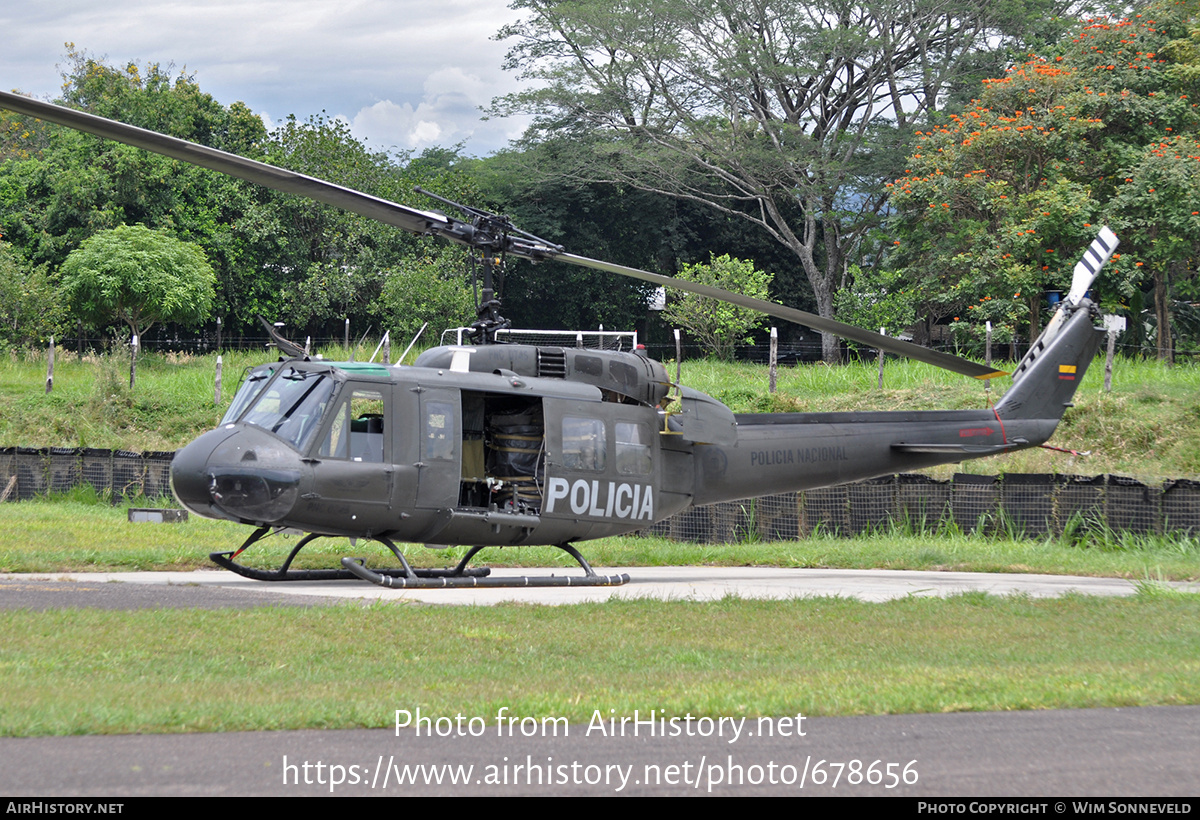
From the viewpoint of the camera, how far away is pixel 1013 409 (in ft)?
49.0

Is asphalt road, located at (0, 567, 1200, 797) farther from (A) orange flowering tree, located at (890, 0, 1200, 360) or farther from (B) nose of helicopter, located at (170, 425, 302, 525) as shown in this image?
(A) orange flowering tree, located at (890, 0, 1200, 360)

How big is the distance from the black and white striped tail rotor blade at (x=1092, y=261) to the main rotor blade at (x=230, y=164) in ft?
28.2

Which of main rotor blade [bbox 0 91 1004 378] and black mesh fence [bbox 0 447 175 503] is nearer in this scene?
main rotor blade [bbox 0 91 1004 378]

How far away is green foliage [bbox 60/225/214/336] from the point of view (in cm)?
3209

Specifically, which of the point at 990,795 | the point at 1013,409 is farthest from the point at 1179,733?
the point at 1013,409

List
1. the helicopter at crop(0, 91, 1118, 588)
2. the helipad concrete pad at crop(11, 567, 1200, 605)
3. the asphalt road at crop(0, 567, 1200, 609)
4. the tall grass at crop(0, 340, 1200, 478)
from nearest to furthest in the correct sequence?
the asphalt road at crop(0, 567, 1200, 609) < the helicopter at crop(0, 91, 1118, 588) < the helipad concrete pad at crop(11, 567, 1200, 605) < the tall grass at crop(0, 340, 1200, 478)

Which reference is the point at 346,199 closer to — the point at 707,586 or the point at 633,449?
the point at 633,449

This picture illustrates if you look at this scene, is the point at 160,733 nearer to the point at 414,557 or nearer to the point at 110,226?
the point at 414,557

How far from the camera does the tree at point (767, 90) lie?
122 ft

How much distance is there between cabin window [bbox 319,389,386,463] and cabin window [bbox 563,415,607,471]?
2077 millimetres

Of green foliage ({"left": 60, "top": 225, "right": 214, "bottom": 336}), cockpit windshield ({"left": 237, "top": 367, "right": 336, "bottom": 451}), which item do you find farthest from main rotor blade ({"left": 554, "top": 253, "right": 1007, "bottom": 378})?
green foliage ({"left": 60, "top": 225, "right": 214, "bottom": 336})

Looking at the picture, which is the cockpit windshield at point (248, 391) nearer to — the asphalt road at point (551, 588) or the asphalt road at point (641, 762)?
the asphalt road at point (551, 588)

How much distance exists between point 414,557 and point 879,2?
2942 cm

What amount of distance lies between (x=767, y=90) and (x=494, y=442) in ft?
98.6
